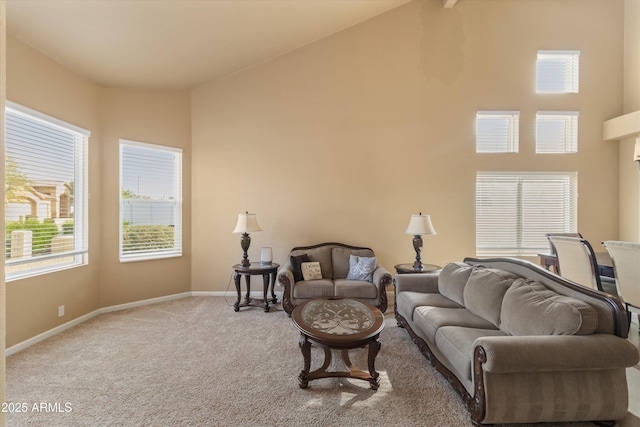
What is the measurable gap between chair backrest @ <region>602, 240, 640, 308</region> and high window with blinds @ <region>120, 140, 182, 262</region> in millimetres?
5484

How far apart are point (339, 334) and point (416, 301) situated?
44.8 inches

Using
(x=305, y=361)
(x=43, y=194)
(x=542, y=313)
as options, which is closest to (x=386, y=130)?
(x=542, y=313)

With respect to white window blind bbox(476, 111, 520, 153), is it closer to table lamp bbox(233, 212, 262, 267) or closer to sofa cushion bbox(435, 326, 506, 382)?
sofa cushion bbox(435, 326, 506, 382)

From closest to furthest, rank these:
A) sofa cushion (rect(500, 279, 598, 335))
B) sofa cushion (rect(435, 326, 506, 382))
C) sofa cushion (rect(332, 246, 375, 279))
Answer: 1. sofa cushion (rect(500, 279, 598, 335))
2. sofa cushion (rect(435, 326, 506, 382))
3. sofa cushion (rect(332, 246, 375, 279))

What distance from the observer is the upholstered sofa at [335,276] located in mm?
3674

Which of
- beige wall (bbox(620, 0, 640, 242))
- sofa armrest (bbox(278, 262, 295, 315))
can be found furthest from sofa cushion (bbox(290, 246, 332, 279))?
beige wall (bbox(620, 0, 640, 242))

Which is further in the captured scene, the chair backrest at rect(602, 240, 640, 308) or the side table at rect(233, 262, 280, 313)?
the side table at rect(233, 262, 280, 313)

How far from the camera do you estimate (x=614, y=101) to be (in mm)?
4633

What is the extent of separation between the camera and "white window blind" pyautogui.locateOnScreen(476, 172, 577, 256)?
4668 mm

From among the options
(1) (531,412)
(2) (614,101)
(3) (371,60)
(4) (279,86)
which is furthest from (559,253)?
(4) (279,86)

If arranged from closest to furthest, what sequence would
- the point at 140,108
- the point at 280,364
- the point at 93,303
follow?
the point at 280,364 → the point at 93,303 → the point at 140,108

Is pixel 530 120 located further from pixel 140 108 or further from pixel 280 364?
pixel 140 108

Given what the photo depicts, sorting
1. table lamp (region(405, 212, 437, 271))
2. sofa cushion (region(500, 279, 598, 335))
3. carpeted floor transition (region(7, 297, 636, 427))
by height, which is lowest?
carpeted floor transition (region(7, 297, 636, 427))

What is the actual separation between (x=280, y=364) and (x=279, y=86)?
3987mm
